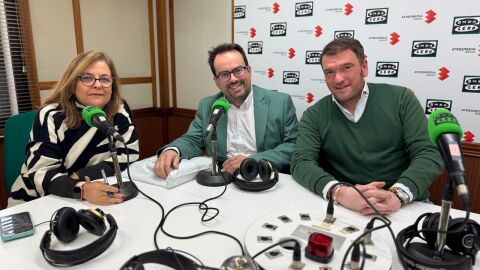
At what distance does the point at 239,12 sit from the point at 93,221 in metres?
2.21

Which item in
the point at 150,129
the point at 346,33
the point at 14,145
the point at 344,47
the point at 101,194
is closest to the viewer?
the point at 101,194

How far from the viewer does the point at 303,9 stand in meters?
2.40

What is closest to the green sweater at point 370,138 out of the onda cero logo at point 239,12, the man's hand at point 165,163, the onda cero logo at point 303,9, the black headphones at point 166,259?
the man's hand at point 165,163

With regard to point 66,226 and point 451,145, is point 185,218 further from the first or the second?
point 451,145

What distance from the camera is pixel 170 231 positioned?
98cm

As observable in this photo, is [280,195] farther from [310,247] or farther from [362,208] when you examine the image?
[310,247]

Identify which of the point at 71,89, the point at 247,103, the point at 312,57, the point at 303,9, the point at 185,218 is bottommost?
the point at 185,218

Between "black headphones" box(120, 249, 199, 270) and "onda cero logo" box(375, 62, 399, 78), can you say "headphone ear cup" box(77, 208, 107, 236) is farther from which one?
"onda cero logo" box(375, 62, 399, 78)

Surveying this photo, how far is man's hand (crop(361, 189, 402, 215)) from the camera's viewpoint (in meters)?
1.06

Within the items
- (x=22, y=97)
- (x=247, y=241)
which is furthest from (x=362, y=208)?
(x=22, y=97)

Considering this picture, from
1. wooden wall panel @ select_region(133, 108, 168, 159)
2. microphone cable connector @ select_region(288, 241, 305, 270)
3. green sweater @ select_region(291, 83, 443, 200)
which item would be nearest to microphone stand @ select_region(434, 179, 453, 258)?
microphone cable connector @ select_region(288, 241, 305, 270)

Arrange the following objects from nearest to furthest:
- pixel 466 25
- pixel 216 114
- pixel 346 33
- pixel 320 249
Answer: pixel 320 249, pixel 216 114, pixel 466 25, pixel 346 33

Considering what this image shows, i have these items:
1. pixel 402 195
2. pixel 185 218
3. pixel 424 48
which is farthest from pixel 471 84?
pixel 185 218

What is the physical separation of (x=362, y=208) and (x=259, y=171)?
17.1 inches
